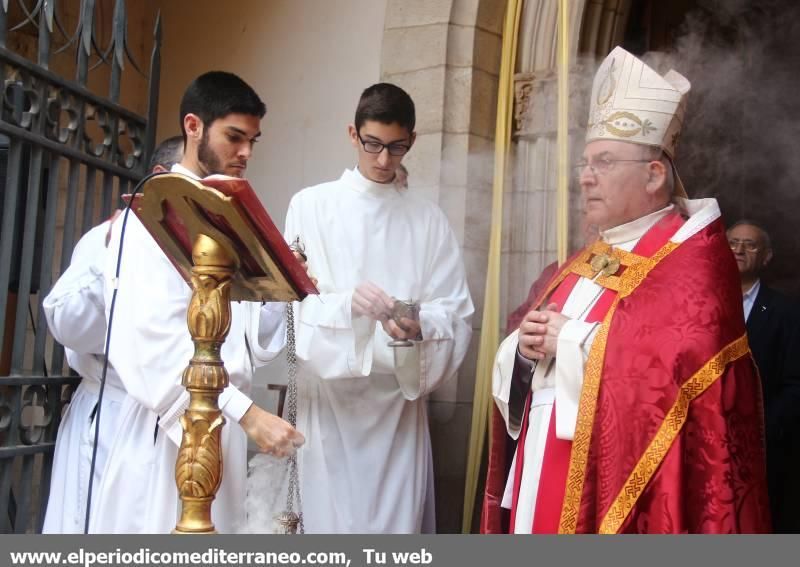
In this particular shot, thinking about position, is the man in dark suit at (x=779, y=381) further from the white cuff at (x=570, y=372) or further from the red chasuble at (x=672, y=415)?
the white cuff at (x=570, y=372)

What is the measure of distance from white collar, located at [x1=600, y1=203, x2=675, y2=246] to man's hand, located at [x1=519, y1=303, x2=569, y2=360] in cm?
33

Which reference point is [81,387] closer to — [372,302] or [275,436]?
[372,302]

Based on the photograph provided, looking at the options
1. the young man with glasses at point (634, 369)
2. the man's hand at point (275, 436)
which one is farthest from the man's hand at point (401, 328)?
the man's hand at point (275, 436)

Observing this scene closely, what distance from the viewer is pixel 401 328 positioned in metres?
3.66

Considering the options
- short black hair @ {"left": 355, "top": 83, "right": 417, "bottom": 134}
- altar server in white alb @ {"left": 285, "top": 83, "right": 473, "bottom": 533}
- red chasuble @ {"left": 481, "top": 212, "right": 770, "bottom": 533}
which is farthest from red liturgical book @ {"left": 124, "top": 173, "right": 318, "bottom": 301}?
short black hair @ {"left": 355, "top": 83, "right": 417, "bottom": 134}

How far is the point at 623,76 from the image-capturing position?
3.44 meters

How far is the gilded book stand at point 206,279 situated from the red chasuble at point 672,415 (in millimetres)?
1025

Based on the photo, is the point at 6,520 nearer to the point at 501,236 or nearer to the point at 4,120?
the point at 4,120

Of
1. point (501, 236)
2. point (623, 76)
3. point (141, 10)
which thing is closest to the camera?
point (623, 76)

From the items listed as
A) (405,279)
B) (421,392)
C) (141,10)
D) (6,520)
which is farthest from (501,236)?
(141,10)

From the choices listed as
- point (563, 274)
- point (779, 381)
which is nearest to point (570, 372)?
point (563, 274)

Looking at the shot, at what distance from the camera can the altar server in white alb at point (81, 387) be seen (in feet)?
11.9

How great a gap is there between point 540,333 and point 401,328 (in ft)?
2.00

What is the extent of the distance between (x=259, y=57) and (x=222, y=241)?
3655mm
